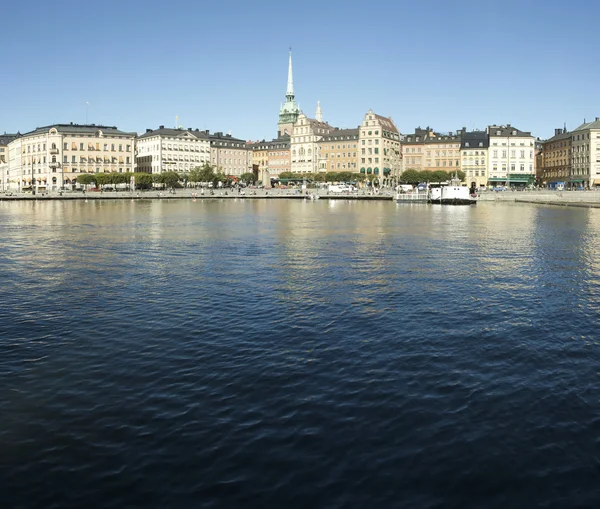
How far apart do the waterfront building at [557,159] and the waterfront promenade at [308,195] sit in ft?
149

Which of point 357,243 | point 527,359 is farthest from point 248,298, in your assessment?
point 357,243

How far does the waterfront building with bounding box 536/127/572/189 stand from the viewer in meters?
180

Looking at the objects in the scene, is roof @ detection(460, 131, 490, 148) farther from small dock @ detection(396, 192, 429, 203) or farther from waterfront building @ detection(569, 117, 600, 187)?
small dock @ detection(396, 192, 429, 203)

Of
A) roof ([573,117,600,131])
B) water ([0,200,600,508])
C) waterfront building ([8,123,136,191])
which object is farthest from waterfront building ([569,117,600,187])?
water ([0,200,600,508])

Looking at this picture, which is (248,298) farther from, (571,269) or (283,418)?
(571,269)

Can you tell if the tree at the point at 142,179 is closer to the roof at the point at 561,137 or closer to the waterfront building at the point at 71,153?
the waterfront building at the point at 71,153

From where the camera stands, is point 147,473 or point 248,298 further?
point 248,298

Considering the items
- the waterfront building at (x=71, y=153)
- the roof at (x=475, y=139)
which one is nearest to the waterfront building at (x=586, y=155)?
the roof at (x=475, y=139)

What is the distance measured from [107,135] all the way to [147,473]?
7414 inches

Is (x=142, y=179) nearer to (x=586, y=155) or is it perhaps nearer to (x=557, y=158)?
(x=586, y=155)

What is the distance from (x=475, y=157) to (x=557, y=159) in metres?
23.4

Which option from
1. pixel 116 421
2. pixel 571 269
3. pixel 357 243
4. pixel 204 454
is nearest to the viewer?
pixel 204 454

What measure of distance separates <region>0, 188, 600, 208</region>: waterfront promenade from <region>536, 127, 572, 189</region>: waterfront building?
149 ft

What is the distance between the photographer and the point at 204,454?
34.7 feet
